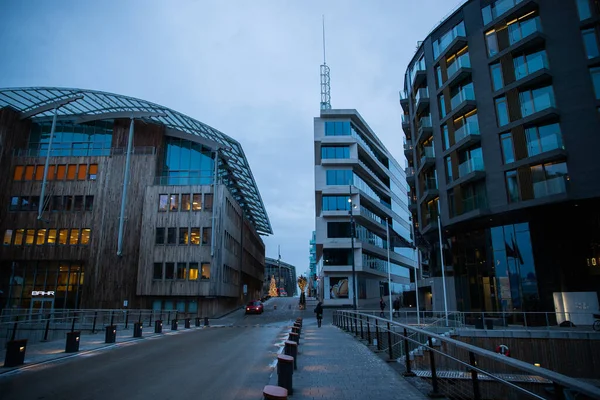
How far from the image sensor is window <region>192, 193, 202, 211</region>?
4178 cm

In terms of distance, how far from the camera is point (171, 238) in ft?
135

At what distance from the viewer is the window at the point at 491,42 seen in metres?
32.2

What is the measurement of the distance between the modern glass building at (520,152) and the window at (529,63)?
0.08 metres

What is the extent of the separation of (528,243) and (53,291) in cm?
4550

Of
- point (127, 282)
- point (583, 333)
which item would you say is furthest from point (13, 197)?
point (583, 333)

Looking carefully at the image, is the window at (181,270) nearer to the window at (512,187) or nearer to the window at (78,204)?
the window at (78,204)

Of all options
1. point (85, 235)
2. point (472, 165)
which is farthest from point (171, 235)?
point (472, 165)

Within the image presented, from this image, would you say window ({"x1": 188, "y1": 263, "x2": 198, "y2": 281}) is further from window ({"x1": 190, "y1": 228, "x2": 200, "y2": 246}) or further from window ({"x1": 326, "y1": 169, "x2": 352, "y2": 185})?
window ({"x1": 326, "y1": 169, "x2": 352, "y2": 185})

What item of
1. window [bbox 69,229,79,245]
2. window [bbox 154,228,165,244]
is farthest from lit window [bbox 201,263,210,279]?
window [bbox 69,229,79,245]

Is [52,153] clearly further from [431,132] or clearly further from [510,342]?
[510,342]

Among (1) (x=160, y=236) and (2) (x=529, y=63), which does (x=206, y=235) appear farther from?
(2) (x=529, y=63)

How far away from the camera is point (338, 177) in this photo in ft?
182

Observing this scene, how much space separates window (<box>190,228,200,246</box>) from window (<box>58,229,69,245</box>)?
13.8m

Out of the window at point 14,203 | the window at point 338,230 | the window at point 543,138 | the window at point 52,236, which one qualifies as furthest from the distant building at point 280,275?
the window at point 543,138
